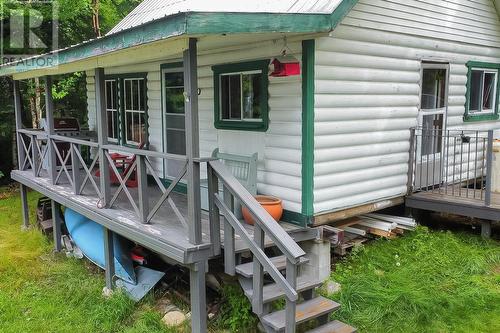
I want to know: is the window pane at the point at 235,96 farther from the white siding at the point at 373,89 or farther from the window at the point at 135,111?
the window at the point at 135,111

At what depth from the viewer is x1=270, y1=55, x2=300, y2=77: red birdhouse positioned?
5086 mm

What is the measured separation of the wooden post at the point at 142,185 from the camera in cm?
494

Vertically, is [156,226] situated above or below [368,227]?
above

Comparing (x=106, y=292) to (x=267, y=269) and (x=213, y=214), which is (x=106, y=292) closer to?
(x=213, y=214)

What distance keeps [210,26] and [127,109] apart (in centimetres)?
599

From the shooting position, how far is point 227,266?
14.3ft

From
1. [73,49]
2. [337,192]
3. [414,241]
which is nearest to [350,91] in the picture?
[337,192]

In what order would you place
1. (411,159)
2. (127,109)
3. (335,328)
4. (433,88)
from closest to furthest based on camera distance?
(335,328) < (411,159) < (433,88) < (127,109)

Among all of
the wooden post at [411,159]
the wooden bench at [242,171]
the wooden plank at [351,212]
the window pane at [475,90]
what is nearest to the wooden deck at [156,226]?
the wooden plank at [351,212]

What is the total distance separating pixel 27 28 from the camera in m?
12.2

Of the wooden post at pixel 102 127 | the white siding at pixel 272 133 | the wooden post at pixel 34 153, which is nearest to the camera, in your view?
the white siding at pixel 272 133

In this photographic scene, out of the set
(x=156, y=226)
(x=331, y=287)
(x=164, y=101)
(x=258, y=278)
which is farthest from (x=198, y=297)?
(x=164, y=101)

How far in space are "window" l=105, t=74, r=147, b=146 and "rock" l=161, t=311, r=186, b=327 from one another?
4183 mm

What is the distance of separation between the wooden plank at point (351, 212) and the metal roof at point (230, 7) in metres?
2.32
